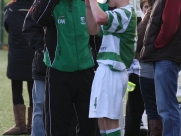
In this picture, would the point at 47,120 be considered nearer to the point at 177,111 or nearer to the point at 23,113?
the point at 177,111

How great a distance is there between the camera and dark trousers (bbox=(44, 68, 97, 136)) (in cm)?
571

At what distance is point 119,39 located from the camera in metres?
5.59

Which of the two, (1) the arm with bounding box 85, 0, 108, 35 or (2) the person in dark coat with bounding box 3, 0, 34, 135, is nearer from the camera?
(1) the arm with bounding box 85, 0, 108, 35

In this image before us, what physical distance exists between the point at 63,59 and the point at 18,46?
2.83m

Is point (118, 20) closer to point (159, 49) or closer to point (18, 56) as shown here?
point (159, 49)

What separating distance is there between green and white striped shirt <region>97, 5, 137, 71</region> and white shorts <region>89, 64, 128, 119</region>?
0.27 feet

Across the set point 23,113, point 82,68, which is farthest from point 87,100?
point 23,113

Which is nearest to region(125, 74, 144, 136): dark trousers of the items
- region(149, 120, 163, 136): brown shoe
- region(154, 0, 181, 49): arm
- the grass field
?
region(149, 120, 163, 136): brown shoe

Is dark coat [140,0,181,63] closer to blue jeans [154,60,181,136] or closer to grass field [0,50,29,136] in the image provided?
blue jeans [154,60,181,136]

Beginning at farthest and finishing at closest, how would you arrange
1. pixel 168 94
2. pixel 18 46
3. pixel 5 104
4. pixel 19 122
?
pixel 5 104 → pixel 18 46 → pixel 19 122 → pixel 168 94

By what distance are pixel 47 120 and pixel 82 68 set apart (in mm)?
583

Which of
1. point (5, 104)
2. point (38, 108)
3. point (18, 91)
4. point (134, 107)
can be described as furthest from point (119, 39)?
point (5, 104)

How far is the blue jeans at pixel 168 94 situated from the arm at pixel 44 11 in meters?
1.16

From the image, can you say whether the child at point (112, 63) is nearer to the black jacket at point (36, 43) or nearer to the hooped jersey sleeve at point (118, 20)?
the hooped jersey sleeve at point (118, 20)
